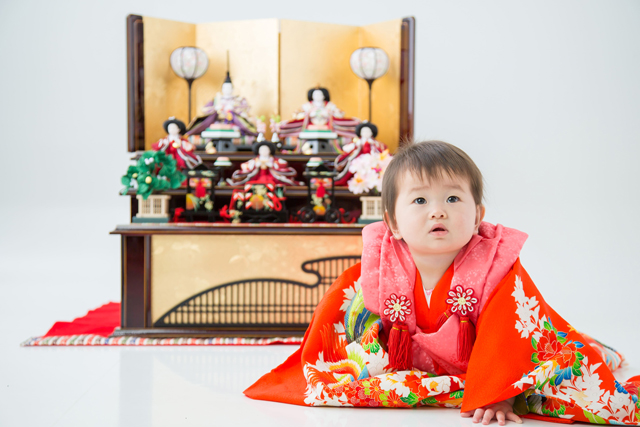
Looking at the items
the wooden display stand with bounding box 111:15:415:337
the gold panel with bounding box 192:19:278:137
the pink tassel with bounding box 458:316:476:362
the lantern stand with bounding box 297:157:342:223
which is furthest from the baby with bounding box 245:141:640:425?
the gold panel with bounding box 192:19:278:137

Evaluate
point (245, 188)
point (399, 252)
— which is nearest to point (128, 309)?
point (245, 188)

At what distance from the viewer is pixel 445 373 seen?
62.2 inches

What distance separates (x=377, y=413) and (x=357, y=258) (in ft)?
3.47

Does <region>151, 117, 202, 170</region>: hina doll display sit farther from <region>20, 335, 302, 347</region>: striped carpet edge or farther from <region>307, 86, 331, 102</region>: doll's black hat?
<region>20, 335, 302, 347</region>: striped carpet edge

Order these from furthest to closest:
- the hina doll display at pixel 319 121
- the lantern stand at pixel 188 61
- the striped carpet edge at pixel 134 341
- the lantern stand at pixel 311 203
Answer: the lantern stand at pixel 188 61 → the hina doll display at pixel 319 121 → the lantern stand at pixel 311 203 → the striped carpet edge at pixel 134 341

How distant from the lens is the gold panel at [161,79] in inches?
132

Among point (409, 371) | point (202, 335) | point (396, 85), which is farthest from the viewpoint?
point (396, 85)

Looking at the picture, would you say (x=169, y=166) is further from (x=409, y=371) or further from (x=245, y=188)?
(x=409, y=371)

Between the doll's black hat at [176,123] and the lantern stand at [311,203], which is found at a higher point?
the doll's black hat at [176,123]

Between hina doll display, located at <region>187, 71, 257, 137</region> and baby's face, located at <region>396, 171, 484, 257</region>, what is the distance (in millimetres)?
1950

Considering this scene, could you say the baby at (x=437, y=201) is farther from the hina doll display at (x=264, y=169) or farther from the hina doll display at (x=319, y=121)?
the hina doll display at (x=319, y=121)

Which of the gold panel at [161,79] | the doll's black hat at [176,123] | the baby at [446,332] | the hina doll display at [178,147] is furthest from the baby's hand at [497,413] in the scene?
the gold panel at [161,79]

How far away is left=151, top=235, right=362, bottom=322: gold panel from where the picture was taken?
8.02ft

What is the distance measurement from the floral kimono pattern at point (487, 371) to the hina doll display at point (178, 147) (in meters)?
1.53
